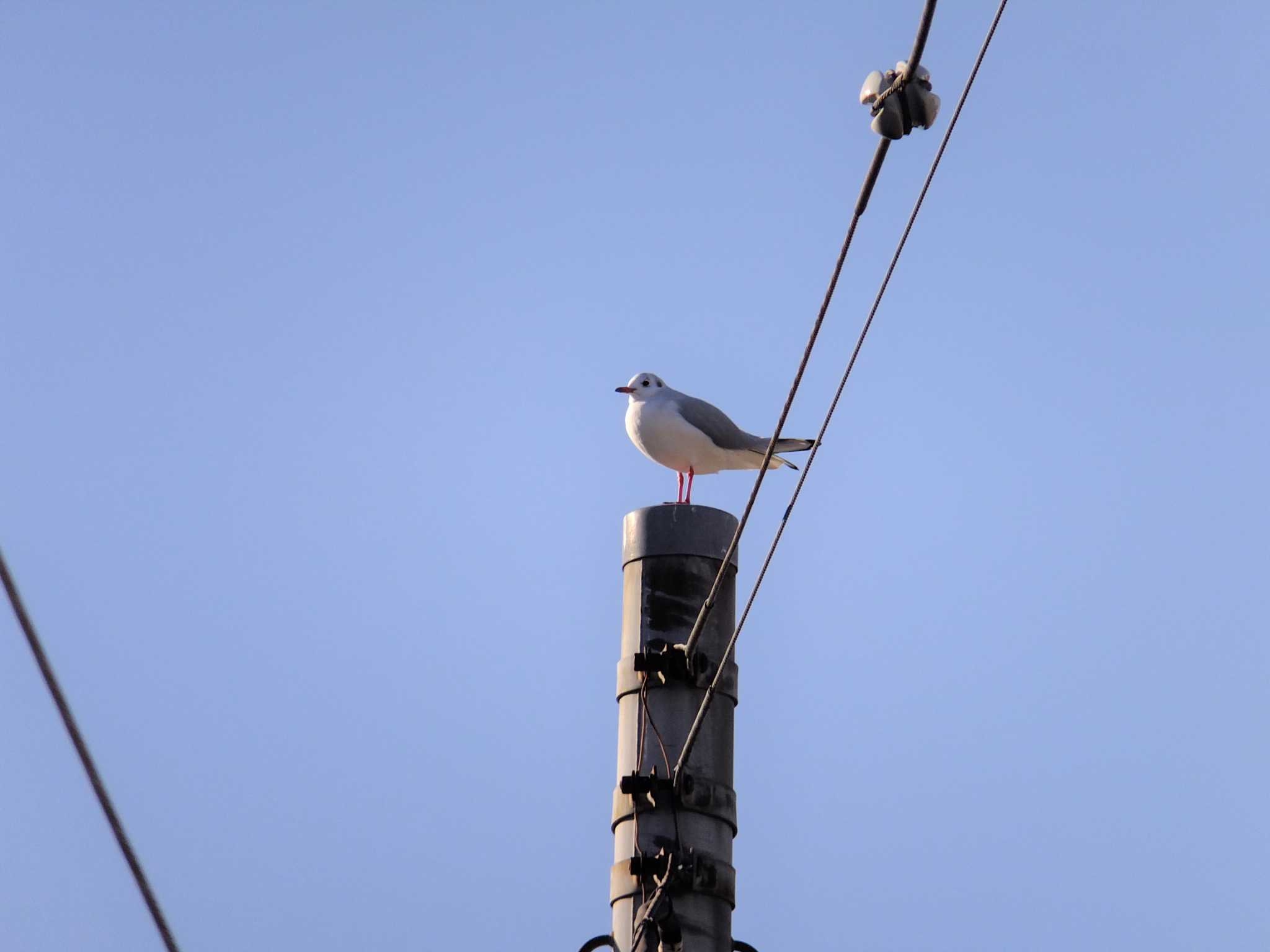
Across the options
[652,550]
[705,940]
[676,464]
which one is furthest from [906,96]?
[676,464]

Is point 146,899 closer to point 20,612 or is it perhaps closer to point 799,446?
point 20,612

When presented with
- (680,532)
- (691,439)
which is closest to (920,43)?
(680,532)

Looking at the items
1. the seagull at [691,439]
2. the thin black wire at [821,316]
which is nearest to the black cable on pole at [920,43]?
the thin black wire at [821,316]

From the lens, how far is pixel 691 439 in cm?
1220

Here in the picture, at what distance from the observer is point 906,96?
18.8 feet

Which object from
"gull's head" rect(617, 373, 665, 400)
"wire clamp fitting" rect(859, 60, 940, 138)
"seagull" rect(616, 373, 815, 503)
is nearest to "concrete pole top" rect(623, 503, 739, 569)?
"wire clamp fitting" rect(859, 60, 940, 138)

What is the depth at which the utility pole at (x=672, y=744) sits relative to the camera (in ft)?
23.5

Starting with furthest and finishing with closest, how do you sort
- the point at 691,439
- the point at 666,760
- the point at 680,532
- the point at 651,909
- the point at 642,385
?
the point at 642,385 < the point at 691,439 < the point at 680,532 < the point at 666,760 < the point at 651,909

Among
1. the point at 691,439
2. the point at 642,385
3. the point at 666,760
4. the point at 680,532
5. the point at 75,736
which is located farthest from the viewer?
the point at 642,385

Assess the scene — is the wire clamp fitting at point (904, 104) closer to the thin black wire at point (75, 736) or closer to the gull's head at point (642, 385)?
the thin black wire at point (75, 736)

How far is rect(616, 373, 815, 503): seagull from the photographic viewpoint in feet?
40.1

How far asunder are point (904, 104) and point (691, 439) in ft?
21.4

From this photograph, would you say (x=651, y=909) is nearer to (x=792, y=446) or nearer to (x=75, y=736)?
(x=75, y=736)

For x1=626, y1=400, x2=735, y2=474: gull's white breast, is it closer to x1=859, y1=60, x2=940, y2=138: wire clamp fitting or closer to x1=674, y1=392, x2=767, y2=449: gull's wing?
x1=674, y1=392, x2=767, y2=449: gull's wing
